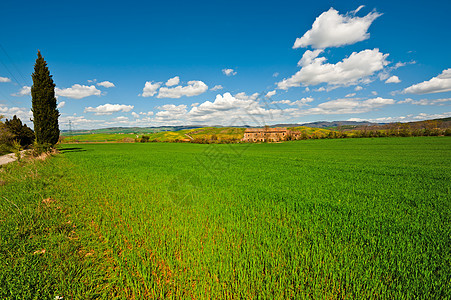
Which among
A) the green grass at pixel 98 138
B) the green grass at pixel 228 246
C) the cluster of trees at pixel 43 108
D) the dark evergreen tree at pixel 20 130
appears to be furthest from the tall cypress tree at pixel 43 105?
the green grass at pixel 98 138

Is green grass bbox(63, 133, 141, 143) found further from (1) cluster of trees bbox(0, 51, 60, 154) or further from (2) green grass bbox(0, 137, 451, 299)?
(2) green grass bbox(0, 137, 451, 299)

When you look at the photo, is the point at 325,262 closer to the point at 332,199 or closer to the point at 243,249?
the point at 243,249

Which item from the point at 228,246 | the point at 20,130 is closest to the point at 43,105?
the point at 20,130

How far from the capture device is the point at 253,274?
3033 mm

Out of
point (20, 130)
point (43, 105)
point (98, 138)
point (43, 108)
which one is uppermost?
point (43, 105)

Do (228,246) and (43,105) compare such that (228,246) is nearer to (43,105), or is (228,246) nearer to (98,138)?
(43,105)

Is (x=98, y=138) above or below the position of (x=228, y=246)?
above

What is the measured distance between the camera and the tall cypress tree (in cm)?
2447

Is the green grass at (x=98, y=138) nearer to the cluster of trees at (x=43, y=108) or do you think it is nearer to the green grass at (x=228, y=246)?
the cluster of trees at (x=43, y=108)

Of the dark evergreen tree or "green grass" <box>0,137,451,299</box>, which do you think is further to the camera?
the dark evergreen tree

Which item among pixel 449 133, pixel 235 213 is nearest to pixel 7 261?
pixel 235 213

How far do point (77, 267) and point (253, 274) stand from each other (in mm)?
3160

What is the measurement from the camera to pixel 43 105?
81.2 feet

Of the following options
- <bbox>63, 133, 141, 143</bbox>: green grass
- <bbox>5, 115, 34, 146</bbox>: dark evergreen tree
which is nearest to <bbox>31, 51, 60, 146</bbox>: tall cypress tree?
<bbox>5, 115, 34, 146</bbox>: dark evergreen tree
